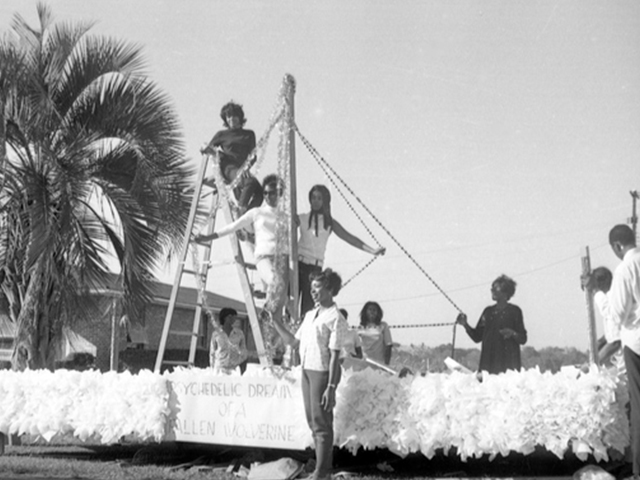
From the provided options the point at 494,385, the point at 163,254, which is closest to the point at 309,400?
the point at 494,385

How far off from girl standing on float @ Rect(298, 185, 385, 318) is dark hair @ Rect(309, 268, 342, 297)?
5.02 feet

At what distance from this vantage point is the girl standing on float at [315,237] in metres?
8.16

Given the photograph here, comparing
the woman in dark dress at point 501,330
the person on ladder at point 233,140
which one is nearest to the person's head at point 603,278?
the woman in dark dress at point 501,330

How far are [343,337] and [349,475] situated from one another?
1.23 metres

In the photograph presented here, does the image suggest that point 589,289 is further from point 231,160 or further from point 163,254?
point 163,254

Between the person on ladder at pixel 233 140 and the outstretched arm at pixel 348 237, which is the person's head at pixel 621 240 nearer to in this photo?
the outstretched arm at pixel 348 237

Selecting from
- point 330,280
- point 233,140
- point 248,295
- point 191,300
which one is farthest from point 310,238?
point 191,300

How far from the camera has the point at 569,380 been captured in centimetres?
627

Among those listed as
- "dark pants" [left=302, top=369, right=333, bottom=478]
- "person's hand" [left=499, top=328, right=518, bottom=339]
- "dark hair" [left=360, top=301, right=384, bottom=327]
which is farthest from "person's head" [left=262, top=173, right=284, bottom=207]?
"person's hand" [left=499, top=328, right=518, bottom=339]

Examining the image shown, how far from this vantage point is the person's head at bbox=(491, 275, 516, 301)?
790cm

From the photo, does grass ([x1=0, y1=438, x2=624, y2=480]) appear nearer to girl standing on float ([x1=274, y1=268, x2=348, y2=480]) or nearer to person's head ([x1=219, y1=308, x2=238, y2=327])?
girl standing on float ([x1=274, y1=268, x2=348, y2=480])

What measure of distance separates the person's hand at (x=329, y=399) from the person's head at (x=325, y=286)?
66 cm

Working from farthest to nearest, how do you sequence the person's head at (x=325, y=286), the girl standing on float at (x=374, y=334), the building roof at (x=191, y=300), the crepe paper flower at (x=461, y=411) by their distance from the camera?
the building roof at (x=191, y=300) → the girl standing on float at (x=374, y=334) → the person's head at (x=325, y=286) → the crepe paper flower at (x=461, y=411)

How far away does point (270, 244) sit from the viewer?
7.93 m
